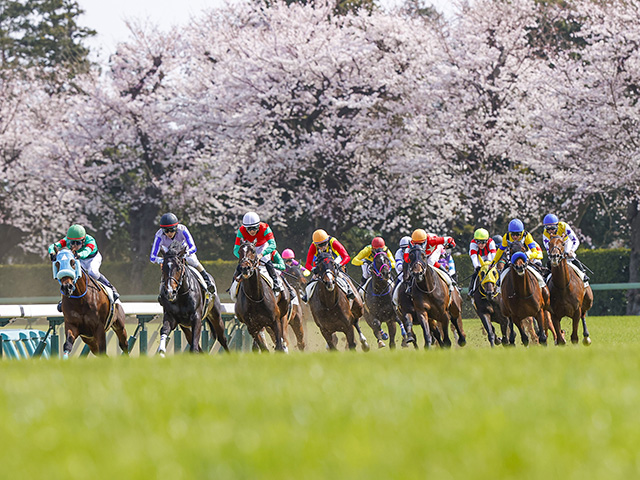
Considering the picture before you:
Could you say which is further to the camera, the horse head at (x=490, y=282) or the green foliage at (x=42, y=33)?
the green foliage at (x=42, y=33)

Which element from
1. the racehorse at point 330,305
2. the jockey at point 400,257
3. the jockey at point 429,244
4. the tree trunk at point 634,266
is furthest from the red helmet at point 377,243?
the tree trunk at point 634,266

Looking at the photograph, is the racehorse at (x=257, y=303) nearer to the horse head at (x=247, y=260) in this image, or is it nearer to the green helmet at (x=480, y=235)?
the horse head at (x=247, y=260)

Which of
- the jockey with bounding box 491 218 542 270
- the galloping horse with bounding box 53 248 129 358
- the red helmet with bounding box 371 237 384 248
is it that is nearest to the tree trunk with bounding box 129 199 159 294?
the red helmet with bounding box 371 237 384 248

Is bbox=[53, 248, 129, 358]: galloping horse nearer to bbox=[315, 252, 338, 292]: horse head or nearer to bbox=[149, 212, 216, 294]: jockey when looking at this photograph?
bbox=[149, 212, 216, 294]: jockey

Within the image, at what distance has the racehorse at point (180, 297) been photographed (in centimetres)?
1312

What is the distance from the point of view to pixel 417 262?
603 inches

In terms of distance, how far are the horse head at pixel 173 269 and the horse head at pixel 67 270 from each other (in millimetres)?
1176

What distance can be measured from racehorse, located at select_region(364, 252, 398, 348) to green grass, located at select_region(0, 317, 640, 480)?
10390 mm

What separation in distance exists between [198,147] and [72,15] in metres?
25.1

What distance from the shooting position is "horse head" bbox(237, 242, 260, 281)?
13.6 metres

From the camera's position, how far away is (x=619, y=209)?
3759 centimetres

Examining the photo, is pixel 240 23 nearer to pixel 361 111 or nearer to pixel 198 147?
pixel 198 147

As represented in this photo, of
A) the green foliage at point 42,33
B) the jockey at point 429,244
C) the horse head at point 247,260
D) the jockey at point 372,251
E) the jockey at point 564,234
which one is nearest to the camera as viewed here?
the horse head at point 247,260

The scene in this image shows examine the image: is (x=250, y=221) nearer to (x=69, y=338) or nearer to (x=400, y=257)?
(x=69, y=338)
